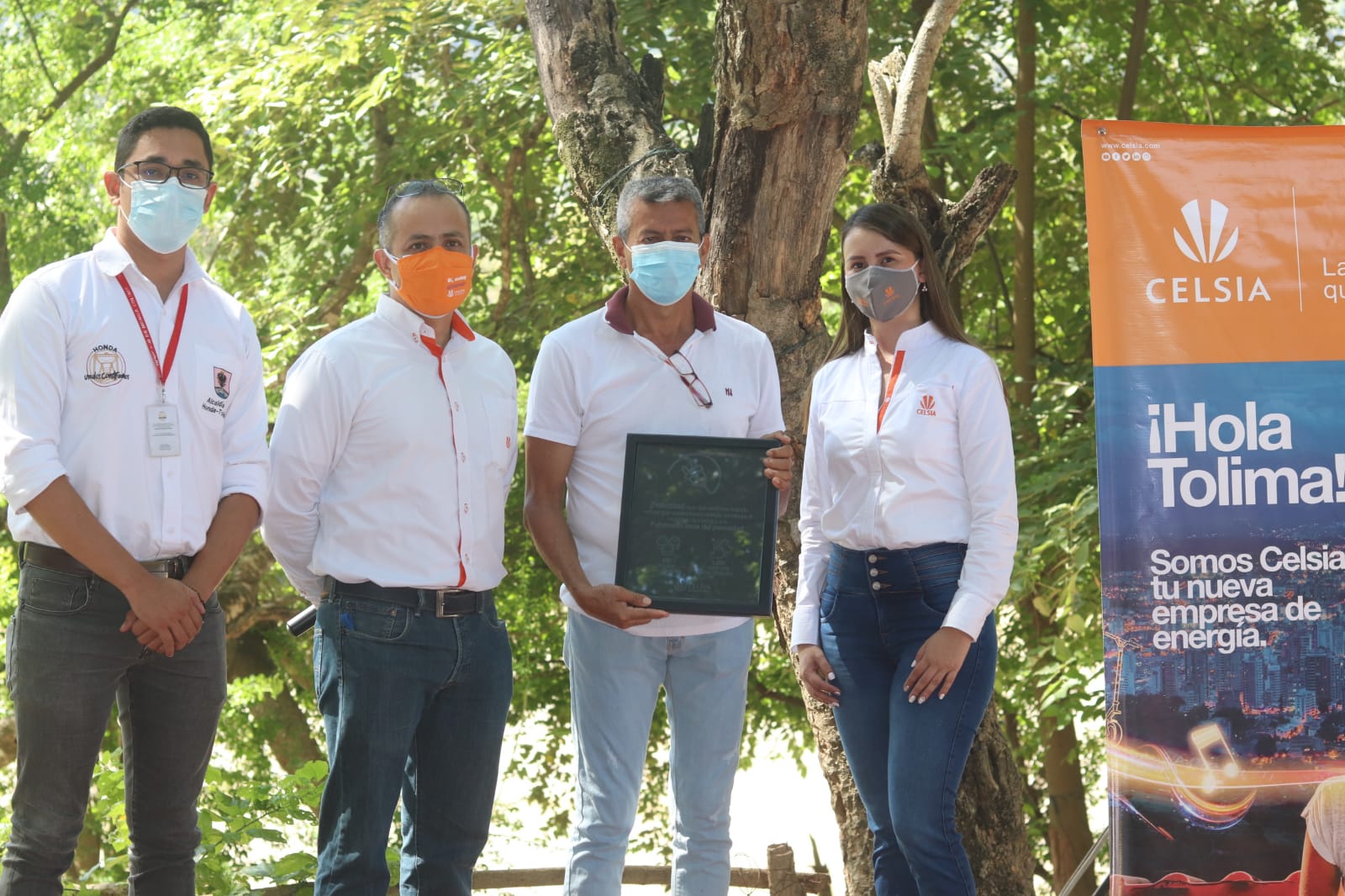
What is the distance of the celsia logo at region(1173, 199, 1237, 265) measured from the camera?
388cm

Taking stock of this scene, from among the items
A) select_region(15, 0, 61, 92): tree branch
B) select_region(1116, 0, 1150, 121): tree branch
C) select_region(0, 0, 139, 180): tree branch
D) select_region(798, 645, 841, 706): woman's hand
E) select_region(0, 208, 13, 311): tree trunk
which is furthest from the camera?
select_region(15, 0, 61, 92): tree branch

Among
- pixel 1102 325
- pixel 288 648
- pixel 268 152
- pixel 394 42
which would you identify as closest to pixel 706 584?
pixel 1102 325

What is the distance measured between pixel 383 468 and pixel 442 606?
12.7 inches

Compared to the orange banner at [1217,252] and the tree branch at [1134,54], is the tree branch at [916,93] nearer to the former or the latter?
the orange banner at [1217,252]

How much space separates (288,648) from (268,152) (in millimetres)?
3908

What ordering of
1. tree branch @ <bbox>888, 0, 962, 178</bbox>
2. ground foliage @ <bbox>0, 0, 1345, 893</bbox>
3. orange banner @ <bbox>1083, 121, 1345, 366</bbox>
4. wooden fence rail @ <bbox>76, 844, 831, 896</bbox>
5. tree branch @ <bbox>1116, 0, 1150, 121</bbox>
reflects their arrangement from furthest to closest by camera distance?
tree branch @ <bbox>1116, 0, 1150, 121</bbox>, ground foliage @ <bbox>0, 0, 1345, 893</bbox>, wooden fence rail @ <bbox>76, 844, 831, 896</bbox>, tree branch @ <bbox>888, 0, 962, 178</bbox>, orange banner @ <bbox>1083, 121, 1345, 366</bbox>

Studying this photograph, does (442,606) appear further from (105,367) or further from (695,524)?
(105,367)

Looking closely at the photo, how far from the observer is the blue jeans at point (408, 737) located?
274 centimetres

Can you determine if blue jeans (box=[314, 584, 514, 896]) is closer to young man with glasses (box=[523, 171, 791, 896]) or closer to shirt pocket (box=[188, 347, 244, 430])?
young man with glasses (box=[523, 171, 791, 896])

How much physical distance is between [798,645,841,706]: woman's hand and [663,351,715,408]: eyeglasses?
62 cm

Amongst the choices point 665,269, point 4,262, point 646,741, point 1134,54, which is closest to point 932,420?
point 665,269

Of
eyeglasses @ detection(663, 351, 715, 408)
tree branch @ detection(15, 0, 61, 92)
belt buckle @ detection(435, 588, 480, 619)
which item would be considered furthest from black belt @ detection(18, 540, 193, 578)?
tree branch @ detection(15, 0, 61, 92)

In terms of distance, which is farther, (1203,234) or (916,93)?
(916,93)

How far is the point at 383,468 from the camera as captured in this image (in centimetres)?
285
